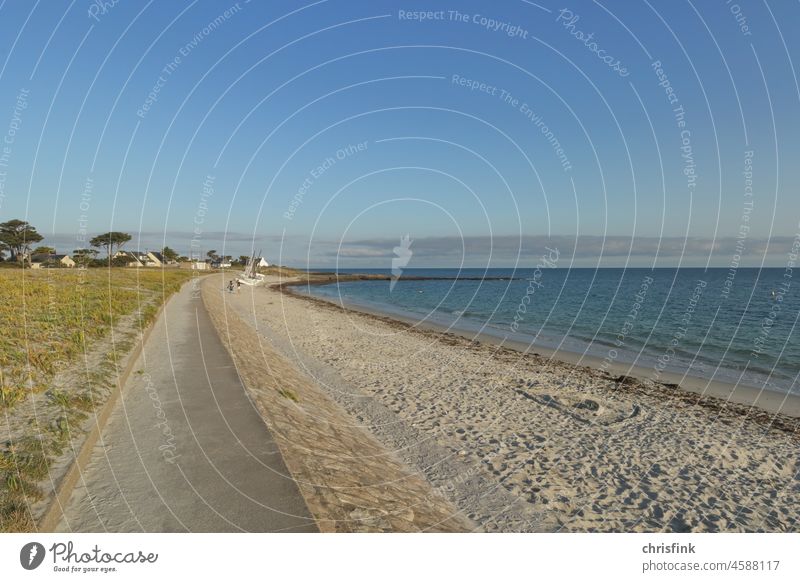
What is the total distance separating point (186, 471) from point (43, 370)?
7.60 metres

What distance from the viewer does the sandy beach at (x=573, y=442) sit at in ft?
25.1

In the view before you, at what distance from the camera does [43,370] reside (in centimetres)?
1116

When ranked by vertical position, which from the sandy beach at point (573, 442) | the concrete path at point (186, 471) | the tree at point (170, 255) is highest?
the concrete path at point (186, 471)

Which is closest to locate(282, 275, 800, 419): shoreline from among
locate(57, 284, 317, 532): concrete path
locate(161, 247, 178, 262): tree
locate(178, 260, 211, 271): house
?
locate(57, 284, 317, 532): concrete path

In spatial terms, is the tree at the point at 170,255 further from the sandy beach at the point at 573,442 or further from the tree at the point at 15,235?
the sandy beach at the point at 573,442

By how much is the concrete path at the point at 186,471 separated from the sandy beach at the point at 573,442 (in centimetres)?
104

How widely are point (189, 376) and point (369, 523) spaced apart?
24.9 feet

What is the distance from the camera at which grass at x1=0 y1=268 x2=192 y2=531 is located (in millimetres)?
5715

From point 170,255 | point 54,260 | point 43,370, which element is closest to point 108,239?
point 54,260

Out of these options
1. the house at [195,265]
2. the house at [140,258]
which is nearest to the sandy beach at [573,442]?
the house at [140,258]

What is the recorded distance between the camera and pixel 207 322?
74.8 ft

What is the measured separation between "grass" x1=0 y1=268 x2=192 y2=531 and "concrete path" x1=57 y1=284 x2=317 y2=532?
1.74 ft

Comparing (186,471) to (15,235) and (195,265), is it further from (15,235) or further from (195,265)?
(195,265)
